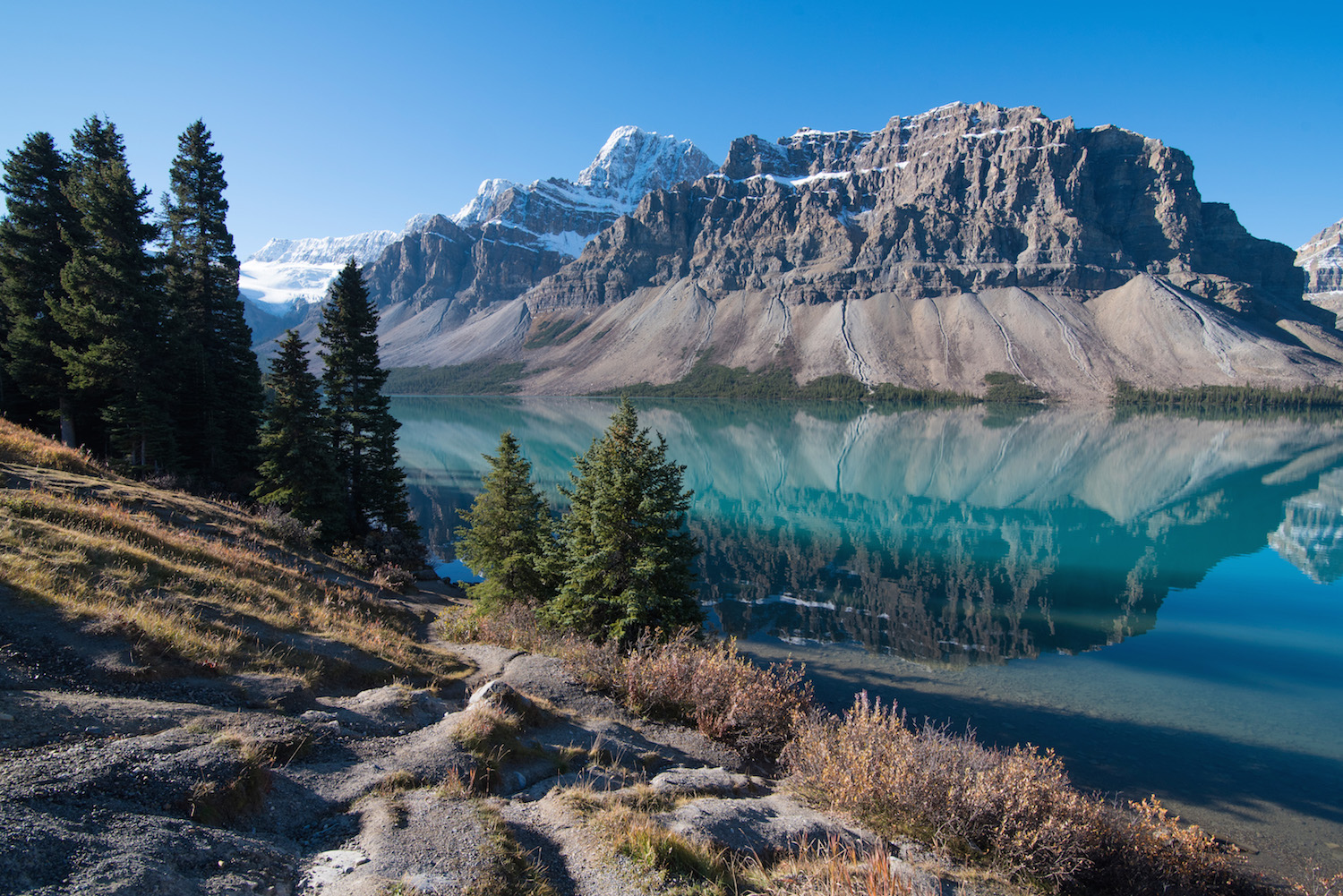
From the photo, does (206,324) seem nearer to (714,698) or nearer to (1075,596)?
(714,698)

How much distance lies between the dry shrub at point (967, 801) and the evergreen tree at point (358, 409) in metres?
26.6

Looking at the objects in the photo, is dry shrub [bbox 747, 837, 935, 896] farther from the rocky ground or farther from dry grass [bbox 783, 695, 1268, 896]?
dry grass [bbox 783, 695, 1268, 896]

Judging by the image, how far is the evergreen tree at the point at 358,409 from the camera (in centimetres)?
2922

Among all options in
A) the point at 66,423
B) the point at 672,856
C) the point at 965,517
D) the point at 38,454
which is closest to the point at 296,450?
the point at 38,454

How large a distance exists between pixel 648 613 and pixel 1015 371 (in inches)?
7825

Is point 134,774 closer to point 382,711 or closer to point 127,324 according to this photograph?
point 382,711

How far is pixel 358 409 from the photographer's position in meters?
29.7

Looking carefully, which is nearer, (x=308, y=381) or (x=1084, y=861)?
(x=1084, y=861)

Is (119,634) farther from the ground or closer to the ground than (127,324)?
closer to the ground

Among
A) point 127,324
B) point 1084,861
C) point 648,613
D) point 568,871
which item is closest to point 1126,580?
point 648,613

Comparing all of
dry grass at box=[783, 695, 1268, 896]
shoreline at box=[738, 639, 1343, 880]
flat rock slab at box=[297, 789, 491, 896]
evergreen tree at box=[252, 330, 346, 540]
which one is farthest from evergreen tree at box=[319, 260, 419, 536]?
dry grass at box=[783, 695, 1268, 896]

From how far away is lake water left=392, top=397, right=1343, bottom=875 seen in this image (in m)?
16.9

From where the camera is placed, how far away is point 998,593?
30953mm

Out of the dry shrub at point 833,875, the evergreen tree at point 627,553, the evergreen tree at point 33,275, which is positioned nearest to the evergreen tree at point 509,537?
the evergreen tree at point 627,553
